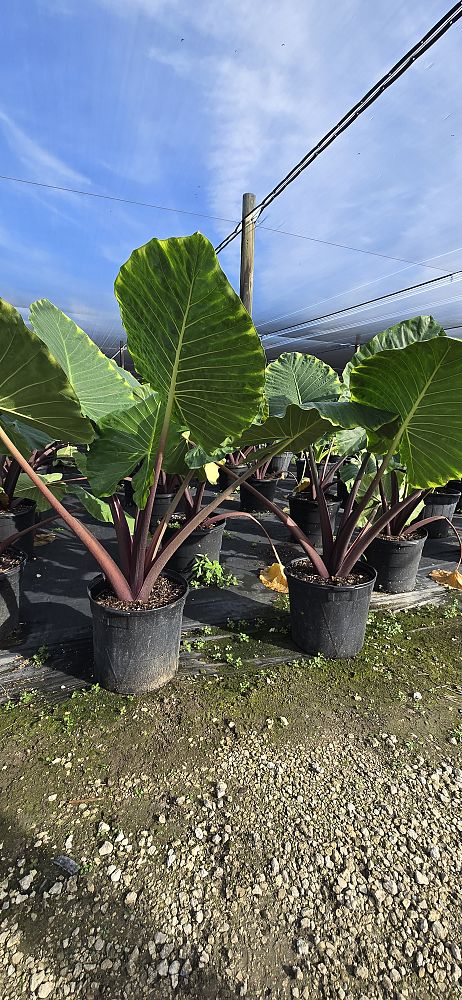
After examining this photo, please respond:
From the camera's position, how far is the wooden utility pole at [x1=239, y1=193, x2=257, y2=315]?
4.36 metres

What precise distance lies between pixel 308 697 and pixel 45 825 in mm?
840

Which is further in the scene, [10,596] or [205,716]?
[10,596]

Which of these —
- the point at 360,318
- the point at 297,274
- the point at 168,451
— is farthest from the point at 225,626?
the point at 360,318

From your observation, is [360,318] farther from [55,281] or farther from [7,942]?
[7,942]

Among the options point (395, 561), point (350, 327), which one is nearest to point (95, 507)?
point (395, 561)

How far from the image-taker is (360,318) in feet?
24.9

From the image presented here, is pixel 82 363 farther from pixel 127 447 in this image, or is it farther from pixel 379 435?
pixel 379 435

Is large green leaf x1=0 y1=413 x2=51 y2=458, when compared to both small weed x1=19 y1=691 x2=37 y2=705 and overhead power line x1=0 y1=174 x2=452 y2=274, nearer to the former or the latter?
small weed x1=19 y1=691 x2=37 y2=705

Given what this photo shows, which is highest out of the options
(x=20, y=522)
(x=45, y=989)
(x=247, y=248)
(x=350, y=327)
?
(x=350, y=327)

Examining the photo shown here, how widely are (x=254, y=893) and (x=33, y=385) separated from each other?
44.7 inches

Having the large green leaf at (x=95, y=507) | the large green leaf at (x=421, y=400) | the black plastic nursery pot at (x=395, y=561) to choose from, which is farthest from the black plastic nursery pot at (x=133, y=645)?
the black plastic nursery pot at (x=395, y=561)

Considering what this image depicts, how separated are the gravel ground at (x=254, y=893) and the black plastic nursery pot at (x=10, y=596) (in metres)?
0.76

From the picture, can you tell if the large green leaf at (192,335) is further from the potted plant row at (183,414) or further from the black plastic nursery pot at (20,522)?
the black plastic nursery pot at (20,522)

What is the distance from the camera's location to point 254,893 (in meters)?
0.93
